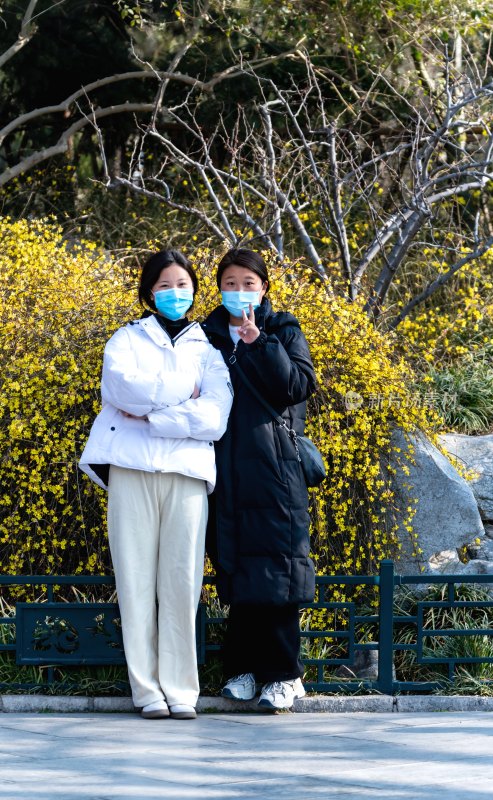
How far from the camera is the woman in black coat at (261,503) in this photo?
16.9ft

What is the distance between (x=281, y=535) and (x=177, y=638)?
0.64 meters

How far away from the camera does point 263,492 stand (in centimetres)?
519

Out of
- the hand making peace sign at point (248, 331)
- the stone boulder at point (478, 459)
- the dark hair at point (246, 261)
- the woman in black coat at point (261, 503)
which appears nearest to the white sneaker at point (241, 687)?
the woman in black coat at point (261, 503)

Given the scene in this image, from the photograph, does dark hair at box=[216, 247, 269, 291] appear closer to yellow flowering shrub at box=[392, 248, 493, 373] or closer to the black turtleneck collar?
the black turtleneck collar

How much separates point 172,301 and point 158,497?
2.89ft

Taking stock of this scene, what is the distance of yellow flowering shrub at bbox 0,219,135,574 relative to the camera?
6.05 meters

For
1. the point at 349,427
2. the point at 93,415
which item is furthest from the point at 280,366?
the point at 93,415

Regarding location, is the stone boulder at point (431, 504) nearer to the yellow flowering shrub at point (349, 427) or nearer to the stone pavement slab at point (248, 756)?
the yellow flowering shrub at point (349, 427)

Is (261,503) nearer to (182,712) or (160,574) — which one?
(160,574)

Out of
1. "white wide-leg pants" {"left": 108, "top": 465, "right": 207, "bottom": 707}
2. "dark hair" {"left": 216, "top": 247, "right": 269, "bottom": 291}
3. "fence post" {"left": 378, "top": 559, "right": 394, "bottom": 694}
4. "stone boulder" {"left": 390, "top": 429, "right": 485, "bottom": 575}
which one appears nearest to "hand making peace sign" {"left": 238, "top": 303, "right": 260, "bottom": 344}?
"dark hair" {"left": 216, "top": 247, "right": 269, "bottom": 291}

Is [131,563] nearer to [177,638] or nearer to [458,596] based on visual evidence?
[177,638]

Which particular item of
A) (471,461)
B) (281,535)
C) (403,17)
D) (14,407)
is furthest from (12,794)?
(403,17)

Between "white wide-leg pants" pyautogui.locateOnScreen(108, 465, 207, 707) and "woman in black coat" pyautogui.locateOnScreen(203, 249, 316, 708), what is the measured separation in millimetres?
171

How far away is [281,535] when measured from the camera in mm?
5184
